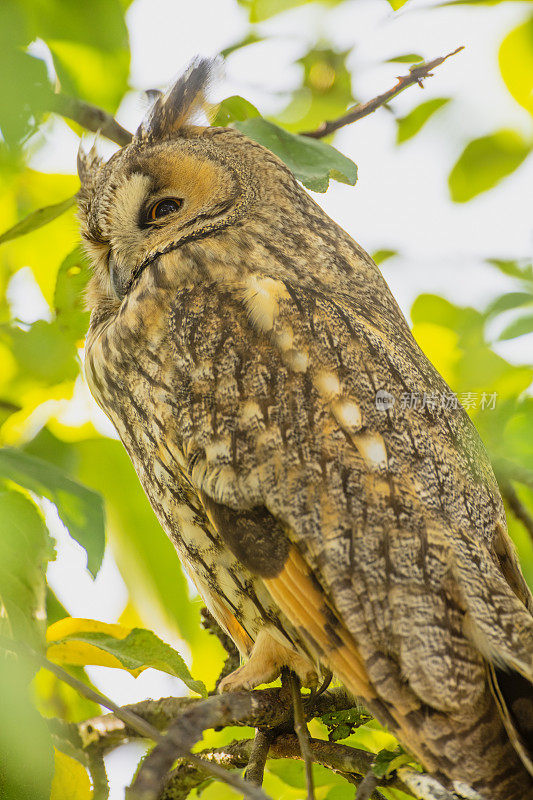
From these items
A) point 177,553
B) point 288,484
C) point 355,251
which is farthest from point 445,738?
point 355,251

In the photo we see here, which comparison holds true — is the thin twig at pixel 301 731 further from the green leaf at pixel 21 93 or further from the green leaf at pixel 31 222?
the green leaf at pixel 31 222

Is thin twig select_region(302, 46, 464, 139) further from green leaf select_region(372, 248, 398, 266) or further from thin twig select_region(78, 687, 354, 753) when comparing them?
thin twig select_region(78, 687, 354, 753)

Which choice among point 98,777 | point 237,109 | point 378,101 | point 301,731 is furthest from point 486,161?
point 98,777

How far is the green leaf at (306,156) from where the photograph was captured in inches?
65.9

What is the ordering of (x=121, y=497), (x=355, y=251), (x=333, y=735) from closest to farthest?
1. (x=333, y=735)
2. (x=121, y=497)
3. (x=355, y=251)

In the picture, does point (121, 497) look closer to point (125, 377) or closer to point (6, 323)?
point (125, 377)

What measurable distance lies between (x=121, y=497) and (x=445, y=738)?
3.21 feet

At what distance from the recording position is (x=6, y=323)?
192 cm

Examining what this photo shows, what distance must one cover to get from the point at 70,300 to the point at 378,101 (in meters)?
1.01

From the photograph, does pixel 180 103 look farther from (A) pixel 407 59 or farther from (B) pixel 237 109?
(A) pixel 407 59

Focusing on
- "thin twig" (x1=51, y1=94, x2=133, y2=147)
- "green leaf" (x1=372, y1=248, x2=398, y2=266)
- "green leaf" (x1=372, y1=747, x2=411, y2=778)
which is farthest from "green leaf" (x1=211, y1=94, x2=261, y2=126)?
Result: "green leaf" (x1=372, y1=747, x2=411, y2=778)

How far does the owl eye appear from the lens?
81.0 inches

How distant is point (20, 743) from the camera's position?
3.25 ft

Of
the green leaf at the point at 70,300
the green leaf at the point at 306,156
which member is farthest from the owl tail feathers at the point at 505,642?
the green leaf at the point at 70,300
